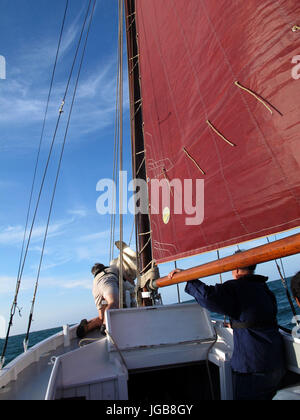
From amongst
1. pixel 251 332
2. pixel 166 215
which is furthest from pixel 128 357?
pixel 166 215

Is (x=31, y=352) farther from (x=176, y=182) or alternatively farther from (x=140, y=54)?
(x=140, y=54)

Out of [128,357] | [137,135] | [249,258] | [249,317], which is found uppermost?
[137,135]

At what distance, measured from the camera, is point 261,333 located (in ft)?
6.60

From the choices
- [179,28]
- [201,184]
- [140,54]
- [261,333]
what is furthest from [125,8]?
[261,333]

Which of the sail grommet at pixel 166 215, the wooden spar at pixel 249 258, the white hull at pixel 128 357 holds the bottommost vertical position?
the white hull at pixel 128 357

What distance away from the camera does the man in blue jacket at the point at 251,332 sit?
1942 mm

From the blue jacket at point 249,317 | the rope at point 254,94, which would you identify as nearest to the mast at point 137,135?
the blue jacket at point 249,317

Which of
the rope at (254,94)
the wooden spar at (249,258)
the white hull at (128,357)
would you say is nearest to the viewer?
the wooden spar at (249,258)

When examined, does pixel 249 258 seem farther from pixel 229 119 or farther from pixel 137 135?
pixel 137 135

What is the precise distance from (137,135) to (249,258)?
3.71m

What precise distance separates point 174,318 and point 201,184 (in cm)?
145

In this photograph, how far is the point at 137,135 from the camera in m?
5.02

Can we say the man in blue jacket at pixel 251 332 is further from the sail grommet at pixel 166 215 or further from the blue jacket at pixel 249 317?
the sail grommet at pixel 166 215

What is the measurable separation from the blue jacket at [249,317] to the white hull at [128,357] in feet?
0.70
